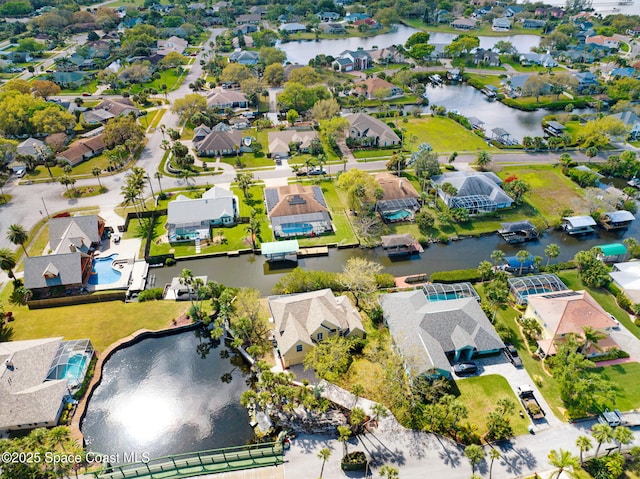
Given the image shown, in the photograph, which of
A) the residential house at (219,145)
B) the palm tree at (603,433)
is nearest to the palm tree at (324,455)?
the palm tree at (603,433)

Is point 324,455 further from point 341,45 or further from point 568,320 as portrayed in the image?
point 341,45

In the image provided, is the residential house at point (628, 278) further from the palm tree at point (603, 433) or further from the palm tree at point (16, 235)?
the palm tree at point (16, 235)

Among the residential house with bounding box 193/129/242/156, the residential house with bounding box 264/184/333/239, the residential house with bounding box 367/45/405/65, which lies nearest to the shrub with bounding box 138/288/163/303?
the residential house with bounding box 264/184/333/239

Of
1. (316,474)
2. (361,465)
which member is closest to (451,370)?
(361,465)

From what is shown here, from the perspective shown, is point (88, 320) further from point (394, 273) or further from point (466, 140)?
point (466, 140)

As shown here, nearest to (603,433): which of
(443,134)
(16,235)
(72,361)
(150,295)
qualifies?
(150,295)

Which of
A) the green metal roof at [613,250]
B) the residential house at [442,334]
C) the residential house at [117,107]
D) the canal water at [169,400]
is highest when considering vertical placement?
the residential house at [117,107]

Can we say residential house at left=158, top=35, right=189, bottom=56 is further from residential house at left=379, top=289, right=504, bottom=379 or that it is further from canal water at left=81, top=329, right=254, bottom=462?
residential house at left=379, top=289, right=504, bottom=379
